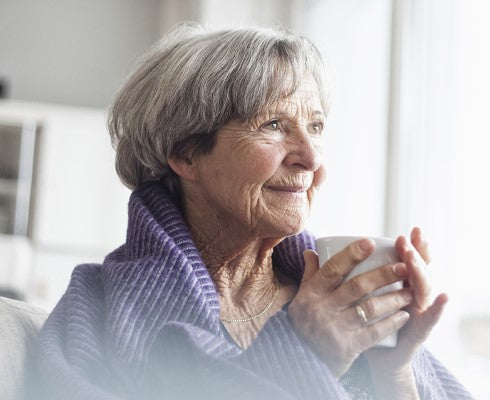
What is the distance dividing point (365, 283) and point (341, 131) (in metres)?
2.93

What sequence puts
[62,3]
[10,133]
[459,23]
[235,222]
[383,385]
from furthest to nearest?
[62,3] < [10,133] < [459,23] < [235,222] < [383,385]

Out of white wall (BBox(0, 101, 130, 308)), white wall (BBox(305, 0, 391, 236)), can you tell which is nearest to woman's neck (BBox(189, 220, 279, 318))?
white wall (BBox(305, 0, 391, 236))

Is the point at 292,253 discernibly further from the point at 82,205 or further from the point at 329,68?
the point at 82,205

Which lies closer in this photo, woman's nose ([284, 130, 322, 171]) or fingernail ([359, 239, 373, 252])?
fingernail ([359, 239, 373, 252])

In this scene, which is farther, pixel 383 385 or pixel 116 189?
pixel 116 189

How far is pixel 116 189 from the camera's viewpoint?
4996 mm

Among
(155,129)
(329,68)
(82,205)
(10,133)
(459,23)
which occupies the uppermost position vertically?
(459,23)

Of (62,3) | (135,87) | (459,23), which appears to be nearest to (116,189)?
(62,3)

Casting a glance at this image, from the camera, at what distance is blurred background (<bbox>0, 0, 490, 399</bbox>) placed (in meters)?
2.91

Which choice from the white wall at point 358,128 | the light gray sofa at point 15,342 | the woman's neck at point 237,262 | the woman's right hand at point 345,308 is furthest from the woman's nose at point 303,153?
the white wall at point 358,128

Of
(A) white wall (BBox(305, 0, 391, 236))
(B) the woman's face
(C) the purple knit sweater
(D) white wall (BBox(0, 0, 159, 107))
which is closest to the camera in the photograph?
(C) the purple knit sweater

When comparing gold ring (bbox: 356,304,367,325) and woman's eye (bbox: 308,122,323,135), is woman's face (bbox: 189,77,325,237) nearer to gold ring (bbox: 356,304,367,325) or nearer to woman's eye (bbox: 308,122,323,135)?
woman's eye (bbox: 308,122,323,135)

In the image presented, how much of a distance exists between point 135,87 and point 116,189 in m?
3.80

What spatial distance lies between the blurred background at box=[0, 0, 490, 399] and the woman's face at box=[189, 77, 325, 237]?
0.59 feet
